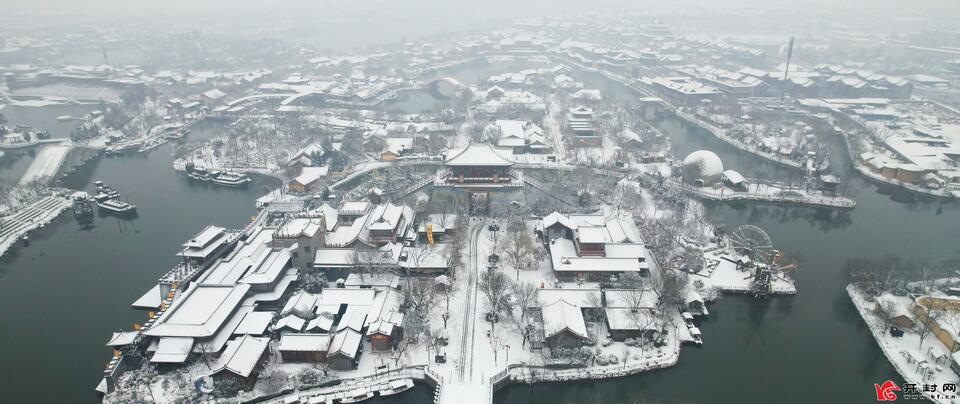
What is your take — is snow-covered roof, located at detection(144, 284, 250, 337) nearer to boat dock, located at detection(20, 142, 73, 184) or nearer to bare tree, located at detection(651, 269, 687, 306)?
bare tree, located at detection(651, 269, 687, 306)

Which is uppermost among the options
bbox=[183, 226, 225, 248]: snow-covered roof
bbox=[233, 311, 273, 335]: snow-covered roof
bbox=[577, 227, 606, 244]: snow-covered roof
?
bbox=[577, 227, 606, 244]: snow-covered roof

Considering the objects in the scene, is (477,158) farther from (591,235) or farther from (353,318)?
(353,318)

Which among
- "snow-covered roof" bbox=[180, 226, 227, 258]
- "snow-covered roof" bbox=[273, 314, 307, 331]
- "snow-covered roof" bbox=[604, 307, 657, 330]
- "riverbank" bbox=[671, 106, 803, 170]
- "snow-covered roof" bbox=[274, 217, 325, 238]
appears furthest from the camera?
"riverbank" bbox=[671, 106, 803, 170]

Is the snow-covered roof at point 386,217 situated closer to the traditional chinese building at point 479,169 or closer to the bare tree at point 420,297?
the bare tree at point 420,297

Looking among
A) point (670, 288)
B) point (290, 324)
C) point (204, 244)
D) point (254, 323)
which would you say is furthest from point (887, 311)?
point (204, 244)

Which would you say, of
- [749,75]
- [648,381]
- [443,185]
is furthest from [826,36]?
[648,381]

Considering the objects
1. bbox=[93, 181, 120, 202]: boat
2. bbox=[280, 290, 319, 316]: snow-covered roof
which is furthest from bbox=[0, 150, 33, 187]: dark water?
bbox=[280, 290, 319, 316]: snow-covered roof
